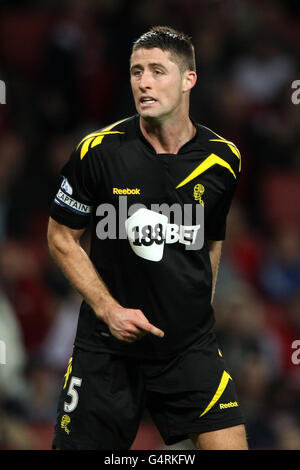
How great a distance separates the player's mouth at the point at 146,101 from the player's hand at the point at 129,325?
34.4 inches

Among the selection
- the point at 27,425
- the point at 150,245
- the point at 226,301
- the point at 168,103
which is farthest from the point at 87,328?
the point at 226,301

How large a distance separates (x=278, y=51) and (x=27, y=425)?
4.62 m

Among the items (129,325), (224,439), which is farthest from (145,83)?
(224,439)

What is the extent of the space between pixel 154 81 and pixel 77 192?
22.7 inches

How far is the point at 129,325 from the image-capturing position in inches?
150

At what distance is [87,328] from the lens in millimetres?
4145

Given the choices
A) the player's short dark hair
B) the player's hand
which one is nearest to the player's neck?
the player's short dark hair

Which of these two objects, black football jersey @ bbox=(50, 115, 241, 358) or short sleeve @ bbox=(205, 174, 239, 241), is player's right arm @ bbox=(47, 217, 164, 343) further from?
short sleeve @ bbox=(205, 174, 239, 241)

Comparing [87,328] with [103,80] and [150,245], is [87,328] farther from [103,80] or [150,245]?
[103,80]

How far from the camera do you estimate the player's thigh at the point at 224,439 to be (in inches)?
157

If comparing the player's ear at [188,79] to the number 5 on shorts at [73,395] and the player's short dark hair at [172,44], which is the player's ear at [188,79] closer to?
the player's short dark hair at [172,44]

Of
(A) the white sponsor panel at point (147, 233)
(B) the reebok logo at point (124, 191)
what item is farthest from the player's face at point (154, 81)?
(A) the white sponsor panel at point (147, 233)

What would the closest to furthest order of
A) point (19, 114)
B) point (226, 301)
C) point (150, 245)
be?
point (150, 245) → point (226, 301) → point (19, 114)

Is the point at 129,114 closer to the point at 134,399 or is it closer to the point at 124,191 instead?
the point at 124,191
